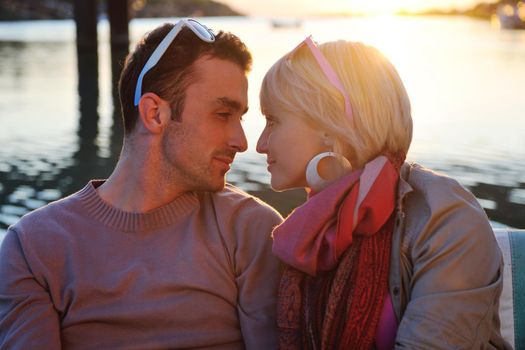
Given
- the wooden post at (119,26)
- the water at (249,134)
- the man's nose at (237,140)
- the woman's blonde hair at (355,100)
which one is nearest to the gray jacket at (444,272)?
the woman's blonde hair at (355,100)

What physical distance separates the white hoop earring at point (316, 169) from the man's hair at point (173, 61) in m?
0.62

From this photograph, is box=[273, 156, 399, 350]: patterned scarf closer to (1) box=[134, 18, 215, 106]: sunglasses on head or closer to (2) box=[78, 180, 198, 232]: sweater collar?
(2) box=[78, 180, 198, 232]: sweater collar

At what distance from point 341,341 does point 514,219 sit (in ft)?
19.3

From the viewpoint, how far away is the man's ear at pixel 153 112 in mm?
2838

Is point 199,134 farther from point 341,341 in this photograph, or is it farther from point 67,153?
point 67,153

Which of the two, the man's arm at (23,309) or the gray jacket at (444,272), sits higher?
the gray jacket at (444,272)

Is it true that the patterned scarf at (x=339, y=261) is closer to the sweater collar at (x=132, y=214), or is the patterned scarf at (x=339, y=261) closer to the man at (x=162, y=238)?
the man at (x=162, y=238)

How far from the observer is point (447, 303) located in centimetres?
217

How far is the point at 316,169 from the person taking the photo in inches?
99.3

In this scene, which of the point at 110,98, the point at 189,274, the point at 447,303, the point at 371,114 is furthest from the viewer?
the point at 110,98

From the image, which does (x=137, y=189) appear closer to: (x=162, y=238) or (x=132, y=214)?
(x=132, y=214)

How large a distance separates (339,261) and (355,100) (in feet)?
1.79

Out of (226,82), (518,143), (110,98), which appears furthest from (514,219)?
(110,98)

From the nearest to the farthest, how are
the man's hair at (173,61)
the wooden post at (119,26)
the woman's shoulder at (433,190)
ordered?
the woman's shoulder at (433,190), the man's hair at (173,61), the wooden post at (119,26)
